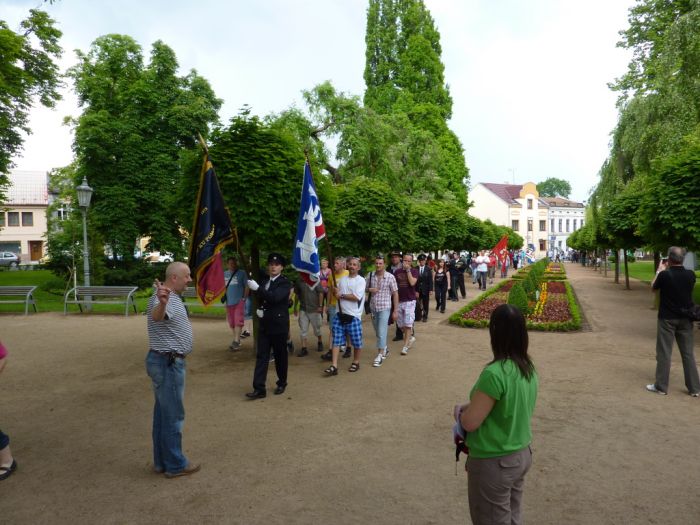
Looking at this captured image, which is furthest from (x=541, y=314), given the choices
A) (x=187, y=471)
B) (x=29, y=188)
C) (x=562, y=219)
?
(x=562, y=219)

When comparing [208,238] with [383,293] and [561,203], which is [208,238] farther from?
[561,203]

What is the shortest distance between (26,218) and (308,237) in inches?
2607

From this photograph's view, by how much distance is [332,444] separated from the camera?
5133mm

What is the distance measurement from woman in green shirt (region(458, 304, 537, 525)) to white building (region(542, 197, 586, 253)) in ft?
335

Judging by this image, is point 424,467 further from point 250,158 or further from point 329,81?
point 329,81

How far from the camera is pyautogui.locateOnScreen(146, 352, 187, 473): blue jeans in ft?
14.3

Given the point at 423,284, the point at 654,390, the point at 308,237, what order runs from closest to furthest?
the point at 654,390
the point at 308,237
the point at 423,284

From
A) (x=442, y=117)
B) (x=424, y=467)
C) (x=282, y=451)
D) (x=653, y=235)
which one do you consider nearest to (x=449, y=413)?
(x=424, y=467)

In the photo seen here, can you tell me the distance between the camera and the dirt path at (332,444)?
389cm

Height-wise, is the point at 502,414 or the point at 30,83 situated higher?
the point at 30,83

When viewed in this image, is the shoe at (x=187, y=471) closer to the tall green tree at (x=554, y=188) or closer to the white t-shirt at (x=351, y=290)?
the white t-shirt at (x=351, y=290)

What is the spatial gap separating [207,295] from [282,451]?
7.96 ft

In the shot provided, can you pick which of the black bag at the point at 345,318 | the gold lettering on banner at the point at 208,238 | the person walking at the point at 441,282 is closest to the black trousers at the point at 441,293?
the person walking at the point at 441,282

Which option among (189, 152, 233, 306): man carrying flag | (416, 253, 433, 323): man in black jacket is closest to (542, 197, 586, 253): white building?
(416, 253, 433, 323): man in black jacket
